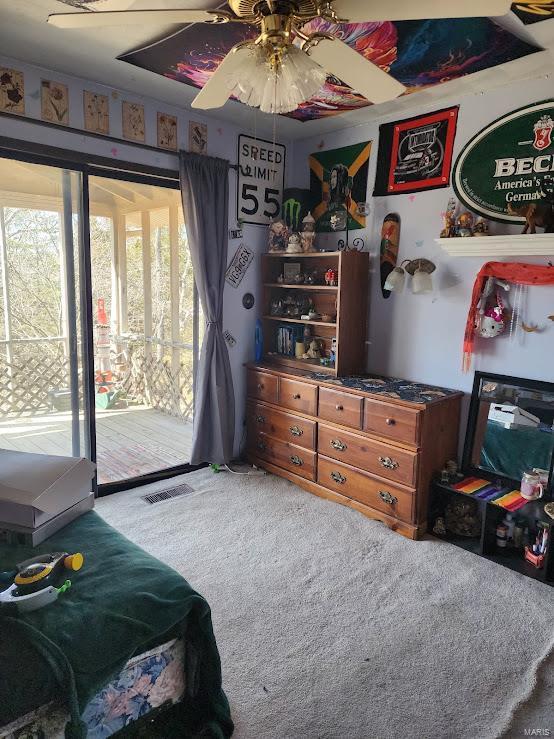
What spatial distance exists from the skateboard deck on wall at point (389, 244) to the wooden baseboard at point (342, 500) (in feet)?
4.57

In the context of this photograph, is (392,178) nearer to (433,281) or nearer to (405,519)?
(433,281)

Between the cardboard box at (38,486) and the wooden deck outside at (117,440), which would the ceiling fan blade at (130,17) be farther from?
the wooden deck outside at (117,440)

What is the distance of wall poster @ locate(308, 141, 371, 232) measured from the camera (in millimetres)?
3533

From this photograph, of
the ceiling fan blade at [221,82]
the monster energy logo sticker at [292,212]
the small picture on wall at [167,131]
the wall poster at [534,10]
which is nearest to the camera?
the ceiling fan blade at [221,82]

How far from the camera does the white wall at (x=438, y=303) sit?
2.73m

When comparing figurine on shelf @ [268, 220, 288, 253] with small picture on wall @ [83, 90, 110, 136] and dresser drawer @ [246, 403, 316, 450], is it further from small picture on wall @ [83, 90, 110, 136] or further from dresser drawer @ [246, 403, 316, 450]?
small picture on wall @ [83, 90, 110, 136]

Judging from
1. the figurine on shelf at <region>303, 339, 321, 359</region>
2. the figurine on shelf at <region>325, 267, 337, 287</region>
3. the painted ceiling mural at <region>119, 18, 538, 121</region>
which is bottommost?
the figurine on shelf at <region>303, 339, 321, 359</region>

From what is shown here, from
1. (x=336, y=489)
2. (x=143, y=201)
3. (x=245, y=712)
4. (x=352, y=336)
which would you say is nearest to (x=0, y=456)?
(x=245, y=712)

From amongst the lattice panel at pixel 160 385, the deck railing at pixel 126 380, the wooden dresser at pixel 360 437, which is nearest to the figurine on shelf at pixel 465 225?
the wooden dresser at pixel 360 437

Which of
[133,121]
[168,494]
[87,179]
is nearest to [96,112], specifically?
[133,121]

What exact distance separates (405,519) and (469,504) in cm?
37

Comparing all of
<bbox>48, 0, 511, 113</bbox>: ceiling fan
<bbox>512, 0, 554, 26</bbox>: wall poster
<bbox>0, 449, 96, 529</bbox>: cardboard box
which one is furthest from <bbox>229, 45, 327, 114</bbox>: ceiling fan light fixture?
<bbox>0, 449, 96, 529</bbox>: cardboard box

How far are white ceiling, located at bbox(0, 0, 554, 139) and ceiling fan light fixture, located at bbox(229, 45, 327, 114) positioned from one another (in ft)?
1.19

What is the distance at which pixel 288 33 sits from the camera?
133 centimetres
